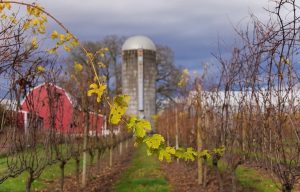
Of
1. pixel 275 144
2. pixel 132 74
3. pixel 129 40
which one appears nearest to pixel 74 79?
pixel 275 144

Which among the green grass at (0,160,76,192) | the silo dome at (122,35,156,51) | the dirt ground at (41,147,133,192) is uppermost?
the silo dome at (122,35,156,51)

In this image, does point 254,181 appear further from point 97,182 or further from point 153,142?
point 153,142

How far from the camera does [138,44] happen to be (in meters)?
61.7

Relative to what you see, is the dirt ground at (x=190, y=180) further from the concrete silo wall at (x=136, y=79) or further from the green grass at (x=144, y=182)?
the concrete silo wall at (x=136, y=79)

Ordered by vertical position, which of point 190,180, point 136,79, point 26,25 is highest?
point 136,79

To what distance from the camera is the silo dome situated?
6153cm

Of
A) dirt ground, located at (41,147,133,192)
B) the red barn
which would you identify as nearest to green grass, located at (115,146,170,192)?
dirt ground, located at (41,147,133,192)

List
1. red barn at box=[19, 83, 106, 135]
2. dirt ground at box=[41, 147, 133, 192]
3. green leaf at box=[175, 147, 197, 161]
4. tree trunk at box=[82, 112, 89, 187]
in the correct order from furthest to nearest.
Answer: tree trunk at box=[82, 112, 89, 187], dirt ground at box=[41, 147, 133, 192], red barn at box=[19, 83, 106, 135], green leaf at box=[175, 147, 197, 161]

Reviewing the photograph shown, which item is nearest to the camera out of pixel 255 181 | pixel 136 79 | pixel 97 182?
pixel 255 181

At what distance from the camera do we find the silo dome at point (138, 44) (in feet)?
202

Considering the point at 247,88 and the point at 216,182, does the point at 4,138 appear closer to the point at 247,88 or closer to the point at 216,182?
the point at 247,88

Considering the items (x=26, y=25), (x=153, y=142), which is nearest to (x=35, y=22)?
(x=26, y=25)

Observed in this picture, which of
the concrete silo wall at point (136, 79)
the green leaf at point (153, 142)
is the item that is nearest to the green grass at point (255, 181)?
the green leaf at point (153, 142)

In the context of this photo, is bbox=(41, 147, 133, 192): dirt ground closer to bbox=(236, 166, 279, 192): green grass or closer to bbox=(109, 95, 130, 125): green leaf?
bbox=(236, 166, 279, 192): green grass
